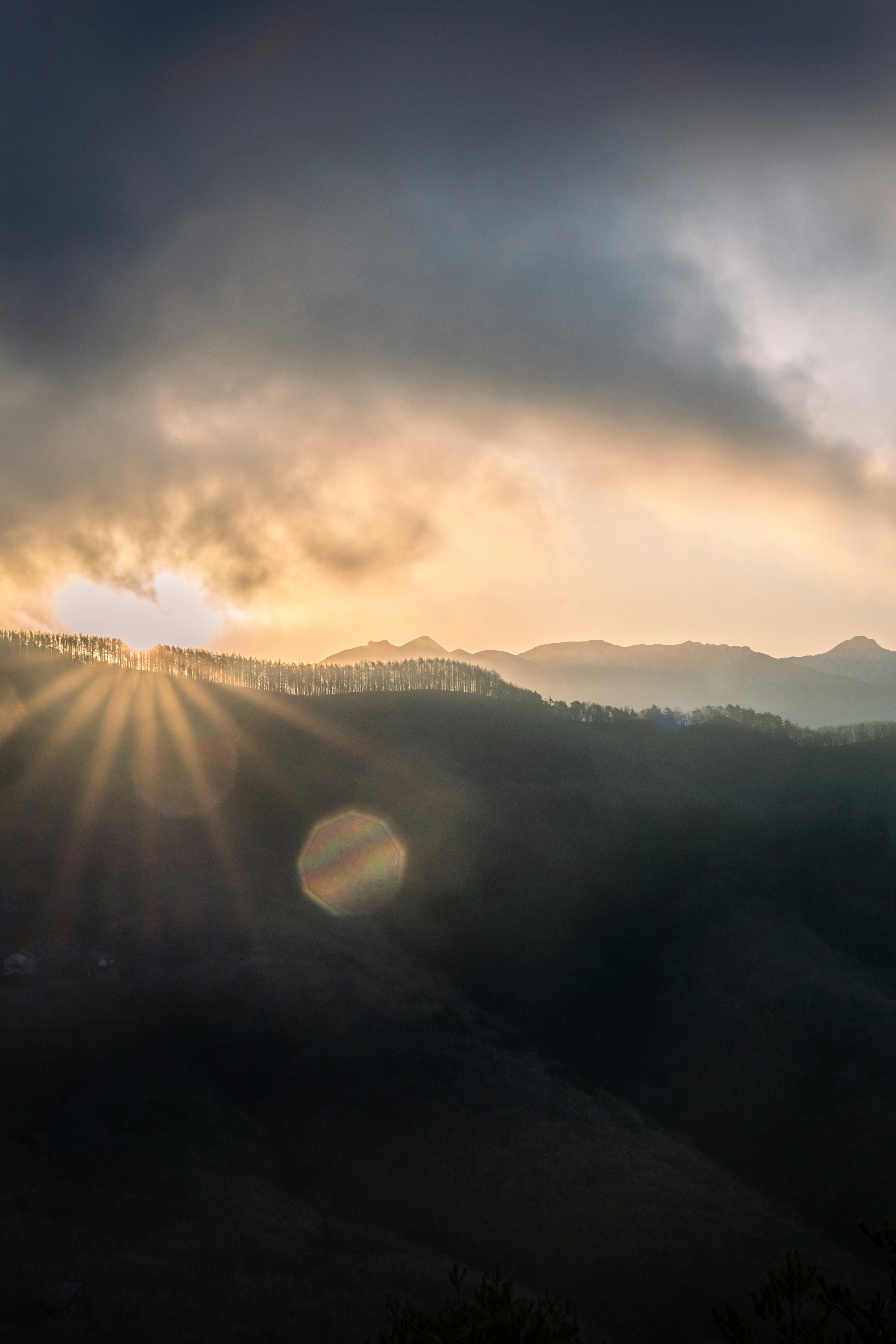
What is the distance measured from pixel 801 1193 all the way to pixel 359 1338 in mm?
38060

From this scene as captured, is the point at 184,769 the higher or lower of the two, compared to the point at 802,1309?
lower

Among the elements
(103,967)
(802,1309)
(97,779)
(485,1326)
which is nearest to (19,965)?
(103,967)

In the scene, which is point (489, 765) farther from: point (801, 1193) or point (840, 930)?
point (801, 1193)

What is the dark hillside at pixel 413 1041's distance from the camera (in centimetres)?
3744

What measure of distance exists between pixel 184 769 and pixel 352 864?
3129 centimetres

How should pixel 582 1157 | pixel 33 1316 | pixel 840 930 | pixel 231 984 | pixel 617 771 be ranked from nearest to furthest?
pixel 33 1316, pixel 582 1157, pixel 231 984, pixel 840 930, pixel 617 771

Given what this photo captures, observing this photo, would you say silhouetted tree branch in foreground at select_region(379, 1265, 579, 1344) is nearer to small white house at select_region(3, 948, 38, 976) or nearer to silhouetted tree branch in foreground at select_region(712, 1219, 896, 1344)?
silhouetted tree branch in foreground at select_region(712, 1219, 896, 1344)

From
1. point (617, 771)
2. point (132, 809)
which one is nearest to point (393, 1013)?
point (132, 809)

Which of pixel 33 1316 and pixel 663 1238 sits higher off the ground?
pixel 33 1316

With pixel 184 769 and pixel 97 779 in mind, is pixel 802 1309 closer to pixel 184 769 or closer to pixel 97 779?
pixel 97 779

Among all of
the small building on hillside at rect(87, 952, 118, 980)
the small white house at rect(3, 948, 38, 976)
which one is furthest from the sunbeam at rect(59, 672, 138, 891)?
the small white house at rect(3, 948, 38, 976)

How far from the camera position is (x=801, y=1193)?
173ft

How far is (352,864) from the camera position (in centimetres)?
9794

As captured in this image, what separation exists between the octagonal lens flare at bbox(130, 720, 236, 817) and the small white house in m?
34.5
